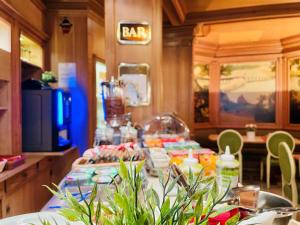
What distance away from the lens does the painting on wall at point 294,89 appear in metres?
6.31

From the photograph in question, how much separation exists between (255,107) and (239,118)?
0.44 metres

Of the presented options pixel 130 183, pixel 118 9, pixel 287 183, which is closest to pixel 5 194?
pixel 118 9

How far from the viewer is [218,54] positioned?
23.1ft

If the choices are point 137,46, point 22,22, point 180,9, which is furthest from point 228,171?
point 180,9

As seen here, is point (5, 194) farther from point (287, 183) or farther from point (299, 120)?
point (299, 120)

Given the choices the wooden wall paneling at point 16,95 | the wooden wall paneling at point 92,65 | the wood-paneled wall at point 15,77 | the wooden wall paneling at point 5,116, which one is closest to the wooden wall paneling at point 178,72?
the wooden wall paneling at point 92,65

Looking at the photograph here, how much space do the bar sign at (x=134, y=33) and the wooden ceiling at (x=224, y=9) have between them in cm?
137

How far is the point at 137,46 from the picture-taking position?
121 inches

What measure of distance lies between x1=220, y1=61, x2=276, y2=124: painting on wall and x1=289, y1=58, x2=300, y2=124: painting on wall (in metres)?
0.37

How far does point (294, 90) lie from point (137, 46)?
15.2 ft

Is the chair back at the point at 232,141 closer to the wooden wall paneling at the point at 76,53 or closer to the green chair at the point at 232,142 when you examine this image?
the green chair at the point at 232,142

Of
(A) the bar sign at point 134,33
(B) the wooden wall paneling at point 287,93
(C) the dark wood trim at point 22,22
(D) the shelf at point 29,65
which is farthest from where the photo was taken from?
(B) the wooden wall paneling at point 287,93

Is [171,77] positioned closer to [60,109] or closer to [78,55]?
[78,55]

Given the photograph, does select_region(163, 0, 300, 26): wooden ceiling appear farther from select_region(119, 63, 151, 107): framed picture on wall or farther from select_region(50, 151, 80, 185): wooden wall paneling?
select_region(50, 151, 80, 185): wooden wall paneling
